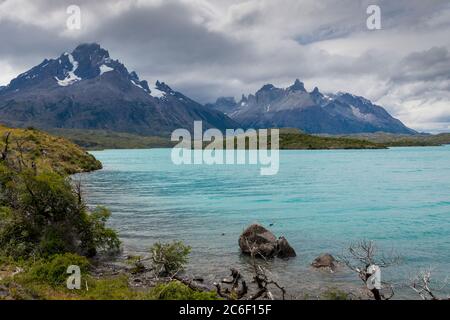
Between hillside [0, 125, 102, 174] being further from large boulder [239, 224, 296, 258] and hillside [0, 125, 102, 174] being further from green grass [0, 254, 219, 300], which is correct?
large boulder [239, 224, 296, 258]

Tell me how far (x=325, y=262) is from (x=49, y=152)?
11213cm

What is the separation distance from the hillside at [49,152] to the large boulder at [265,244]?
254 feet

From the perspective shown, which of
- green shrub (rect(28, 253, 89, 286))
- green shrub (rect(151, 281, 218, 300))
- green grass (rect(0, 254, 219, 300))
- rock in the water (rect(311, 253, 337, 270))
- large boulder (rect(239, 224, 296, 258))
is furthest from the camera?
large boulder (rect(239, 224, 296, 258))

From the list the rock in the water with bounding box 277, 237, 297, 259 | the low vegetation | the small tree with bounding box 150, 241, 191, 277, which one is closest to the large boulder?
the rock in the water with bounding box 277, 237, 297, 259

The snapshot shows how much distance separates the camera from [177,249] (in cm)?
3397

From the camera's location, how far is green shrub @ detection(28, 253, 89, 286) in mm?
26984

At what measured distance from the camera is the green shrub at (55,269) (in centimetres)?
2698

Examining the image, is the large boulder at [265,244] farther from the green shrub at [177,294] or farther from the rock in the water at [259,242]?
the green shrub at [177,294]

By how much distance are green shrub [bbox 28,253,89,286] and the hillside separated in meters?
76.8

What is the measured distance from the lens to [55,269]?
2778 centimetres

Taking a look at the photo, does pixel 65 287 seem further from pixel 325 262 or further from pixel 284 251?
pixel 325 262

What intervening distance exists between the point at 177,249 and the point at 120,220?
24.4 meters

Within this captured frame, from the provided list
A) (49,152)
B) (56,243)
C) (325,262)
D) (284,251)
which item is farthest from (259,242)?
(49,152)
